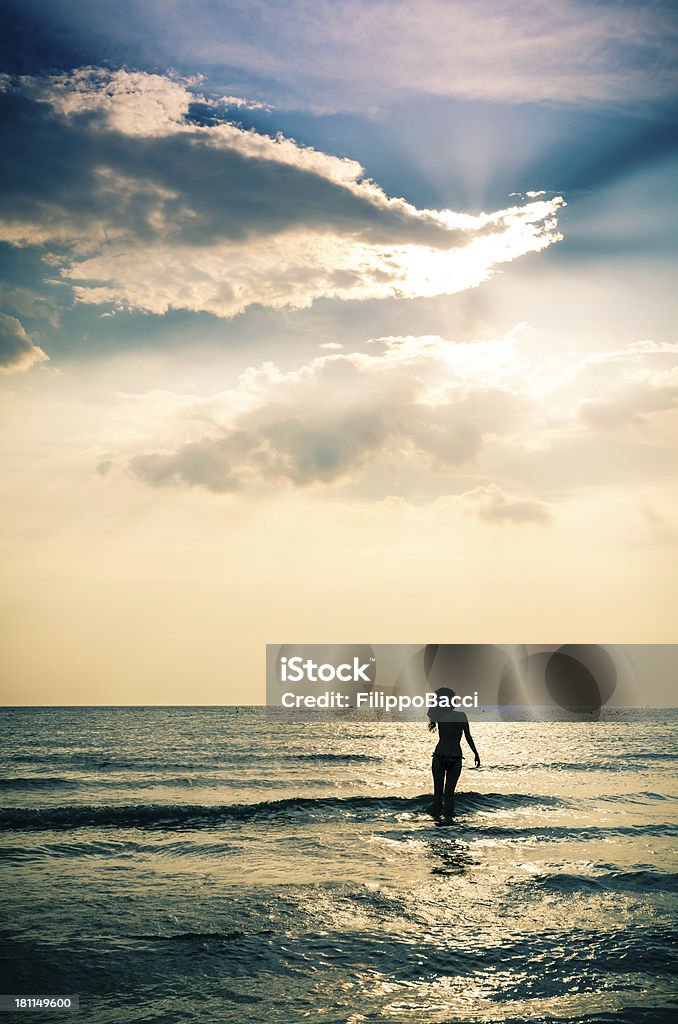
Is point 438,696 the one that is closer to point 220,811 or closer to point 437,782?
point 437,782

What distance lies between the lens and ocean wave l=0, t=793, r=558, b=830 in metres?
16.0

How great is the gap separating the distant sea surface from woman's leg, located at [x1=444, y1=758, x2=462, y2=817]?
1.47 ft

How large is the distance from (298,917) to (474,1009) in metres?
3.15

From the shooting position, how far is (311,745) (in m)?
42.7

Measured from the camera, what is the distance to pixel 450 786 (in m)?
14.7

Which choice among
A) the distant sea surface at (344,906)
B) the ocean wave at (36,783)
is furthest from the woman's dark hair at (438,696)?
the ocean wave at (36,783)

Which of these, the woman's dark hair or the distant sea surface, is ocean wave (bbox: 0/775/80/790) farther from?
the woman's dark hair

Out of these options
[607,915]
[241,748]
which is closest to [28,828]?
[607,915]

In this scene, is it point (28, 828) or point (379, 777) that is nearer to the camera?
point (28, 828)

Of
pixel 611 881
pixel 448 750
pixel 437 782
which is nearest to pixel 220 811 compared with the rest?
pixel 437 782

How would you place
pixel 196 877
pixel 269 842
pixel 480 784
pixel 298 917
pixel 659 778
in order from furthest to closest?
pixel 659 778, pixel 480 784, pixel 269 842, pixel 196 877, pixel 298 917

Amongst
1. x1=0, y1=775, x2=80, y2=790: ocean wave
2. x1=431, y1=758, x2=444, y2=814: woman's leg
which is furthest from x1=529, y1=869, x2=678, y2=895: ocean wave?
x1=0, y1=775, x2=80, y2=790: ocean wave

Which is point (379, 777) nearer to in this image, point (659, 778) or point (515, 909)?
point (659, 778)

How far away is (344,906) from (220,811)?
30.5 feet
